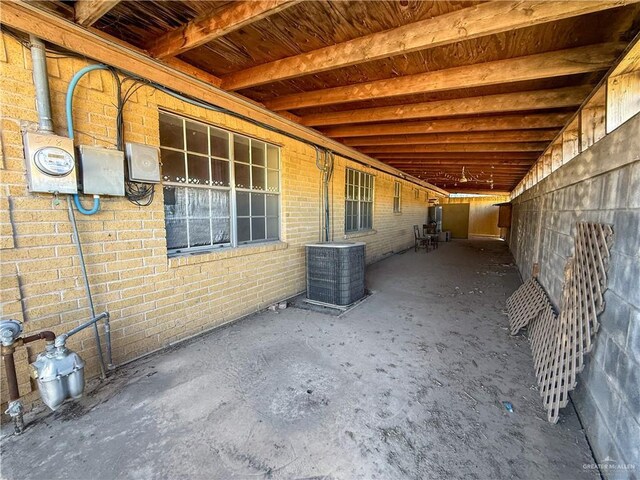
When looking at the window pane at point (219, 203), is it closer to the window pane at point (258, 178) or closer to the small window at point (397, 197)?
the window pane at point (258, 178)

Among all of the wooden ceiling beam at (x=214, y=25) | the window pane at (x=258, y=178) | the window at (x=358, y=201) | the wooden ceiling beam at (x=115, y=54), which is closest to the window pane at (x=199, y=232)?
the window pane at (x=258, y=178)

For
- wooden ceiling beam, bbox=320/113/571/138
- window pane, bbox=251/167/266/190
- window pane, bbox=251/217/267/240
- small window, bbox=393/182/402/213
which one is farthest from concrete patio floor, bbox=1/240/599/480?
small window, bbox=393/182/402/213

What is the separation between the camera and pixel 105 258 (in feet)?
7.81

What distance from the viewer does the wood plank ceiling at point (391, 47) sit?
1.93 metres

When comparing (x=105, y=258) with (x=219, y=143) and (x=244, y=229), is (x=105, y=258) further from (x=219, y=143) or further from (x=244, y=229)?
(x=219, y=143)

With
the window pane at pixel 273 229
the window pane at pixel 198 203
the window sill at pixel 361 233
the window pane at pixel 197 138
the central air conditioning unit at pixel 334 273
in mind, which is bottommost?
the central air conditioning unit at pixel 334 273

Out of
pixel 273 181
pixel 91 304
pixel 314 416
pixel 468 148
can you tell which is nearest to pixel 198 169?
pixel 273 181

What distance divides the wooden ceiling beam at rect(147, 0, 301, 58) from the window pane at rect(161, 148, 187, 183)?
0.89 m

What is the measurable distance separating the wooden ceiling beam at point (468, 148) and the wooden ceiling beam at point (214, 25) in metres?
4.38

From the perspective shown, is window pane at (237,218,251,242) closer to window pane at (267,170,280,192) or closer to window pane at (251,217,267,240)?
window pane at (251,217,267,240)

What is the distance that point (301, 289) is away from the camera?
4859mm

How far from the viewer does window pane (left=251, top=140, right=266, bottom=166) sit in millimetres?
3924

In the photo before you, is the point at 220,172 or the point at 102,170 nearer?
the point at 102,170

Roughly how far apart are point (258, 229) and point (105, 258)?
199 cm
